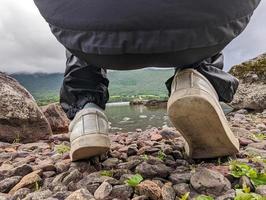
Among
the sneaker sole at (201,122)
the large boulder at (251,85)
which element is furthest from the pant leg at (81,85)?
the large boulder at (251,85)

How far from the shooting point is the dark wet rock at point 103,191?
1.44 meters

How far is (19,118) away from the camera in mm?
3920

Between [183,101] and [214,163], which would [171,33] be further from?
[214,163]

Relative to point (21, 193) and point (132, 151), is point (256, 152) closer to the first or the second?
point (132, 151)

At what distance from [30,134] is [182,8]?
10.0 feet

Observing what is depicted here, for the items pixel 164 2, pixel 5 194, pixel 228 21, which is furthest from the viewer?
pixel 5 194

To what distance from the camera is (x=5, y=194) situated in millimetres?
1586

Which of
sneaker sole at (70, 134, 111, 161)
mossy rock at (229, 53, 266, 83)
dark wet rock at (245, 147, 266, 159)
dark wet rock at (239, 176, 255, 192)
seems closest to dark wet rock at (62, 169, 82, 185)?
sneaker sole at (70, 134, 111, 161)

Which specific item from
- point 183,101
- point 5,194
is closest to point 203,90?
point 183,101

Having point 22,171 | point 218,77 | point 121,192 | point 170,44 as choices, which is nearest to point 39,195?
point 121,192

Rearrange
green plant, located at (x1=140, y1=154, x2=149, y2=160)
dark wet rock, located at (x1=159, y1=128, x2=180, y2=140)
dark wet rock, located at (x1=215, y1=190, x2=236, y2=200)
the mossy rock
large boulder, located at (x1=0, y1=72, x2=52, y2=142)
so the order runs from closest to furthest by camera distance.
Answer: dark wet rock, located at (x1=215, y1=190, x2=236, y2=200), green plant, located at (x1=140, y1=154, x2=149, y2=160), dark wet rock, located at (x1=159, y1=128, x2=180, y2=140), large boulder, located at (x1=0, y1=72, x2=52, y2=142), the mossy rock

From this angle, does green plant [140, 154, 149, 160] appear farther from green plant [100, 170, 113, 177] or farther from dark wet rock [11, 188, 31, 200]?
dark wet rock [11, 188, 31, 200]

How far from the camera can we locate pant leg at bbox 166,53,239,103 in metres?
1.74

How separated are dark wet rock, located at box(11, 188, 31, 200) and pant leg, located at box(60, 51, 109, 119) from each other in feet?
1.98
